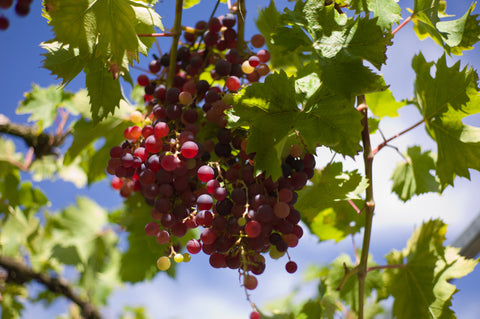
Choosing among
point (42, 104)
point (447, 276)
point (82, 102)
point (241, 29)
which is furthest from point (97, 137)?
point (447, 276)

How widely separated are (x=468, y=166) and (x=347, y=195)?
301 mm

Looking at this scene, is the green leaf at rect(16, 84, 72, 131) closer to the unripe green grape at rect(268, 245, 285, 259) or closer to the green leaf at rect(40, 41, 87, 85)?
the green leaf at rect(40, 41, 87, 85)

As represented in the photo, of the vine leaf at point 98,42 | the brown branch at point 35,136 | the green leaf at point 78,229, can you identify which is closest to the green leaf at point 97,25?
the vine leaf at point 98,42

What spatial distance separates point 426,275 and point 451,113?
413 mm

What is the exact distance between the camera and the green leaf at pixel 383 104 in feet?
3.66

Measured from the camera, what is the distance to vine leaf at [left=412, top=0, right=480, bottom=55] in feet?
2.74

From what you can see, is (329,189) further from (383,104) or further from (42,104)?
(42,104)

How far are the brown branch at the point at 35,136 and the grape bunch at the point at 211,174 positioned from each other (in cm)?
116

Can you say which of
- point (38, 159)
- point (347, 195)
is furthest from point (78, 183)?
point (347, 195)

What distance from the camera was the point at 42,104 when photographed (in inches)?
69.0

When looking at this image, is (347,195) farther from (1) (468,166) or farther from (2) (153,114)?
(2) (153,114)

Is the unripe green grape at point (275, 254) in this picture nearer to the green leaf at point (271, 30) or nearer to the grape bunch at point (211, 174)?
the grape bunch at point (211, 174)

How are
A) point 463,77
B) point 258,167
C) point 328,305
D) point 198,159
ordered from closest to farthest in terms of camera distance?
point 258,167
point 198,159
point 463,77
point 328,305

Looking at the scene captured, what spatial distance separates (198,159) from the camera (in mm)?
773
